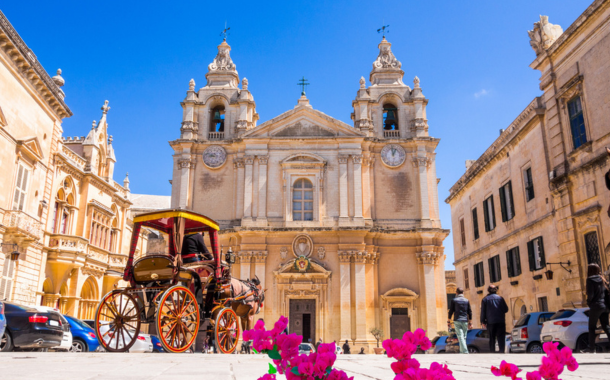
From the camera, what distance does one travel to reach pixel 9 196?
712 inches

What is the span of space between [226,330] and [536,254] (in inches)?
643

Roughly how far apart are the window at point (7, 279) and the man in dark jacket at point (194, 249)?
11560mm

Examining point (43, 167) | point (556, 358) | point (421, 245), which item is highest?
point (43, 167)

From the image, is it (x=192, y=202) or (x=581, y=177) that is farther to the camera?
(x=192, y=202)

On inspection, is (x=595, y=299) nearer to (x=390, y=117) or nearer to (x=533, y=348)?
(x=533, y=348)

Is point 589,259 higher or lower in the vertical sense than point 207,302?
higher

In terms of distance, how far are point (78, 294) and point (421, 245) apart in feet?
58.1

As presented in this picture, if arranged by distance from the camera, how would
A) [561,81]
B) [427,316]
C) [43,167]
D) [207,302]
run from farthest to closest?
[427,316] → [43,167] → [561,81] → [207,302]

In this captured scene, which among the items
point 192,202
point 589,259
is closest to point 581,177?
point 589,259

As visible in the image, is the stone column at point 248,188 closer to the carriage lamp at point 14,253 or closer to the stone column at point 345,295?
the stone column at point 345,295

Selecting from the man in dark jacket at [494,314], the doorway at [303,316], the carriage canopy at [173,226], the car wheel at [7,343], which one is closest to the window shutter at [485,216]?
the doorway at [303,316]

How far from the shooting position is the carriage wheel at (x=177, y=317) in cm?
780

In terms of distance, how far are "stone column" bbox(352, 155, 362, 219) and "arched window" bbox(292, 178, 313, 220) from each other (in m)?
2.53

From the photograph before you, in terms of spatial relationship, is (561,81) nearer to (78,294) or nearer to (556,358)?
(556,358)
